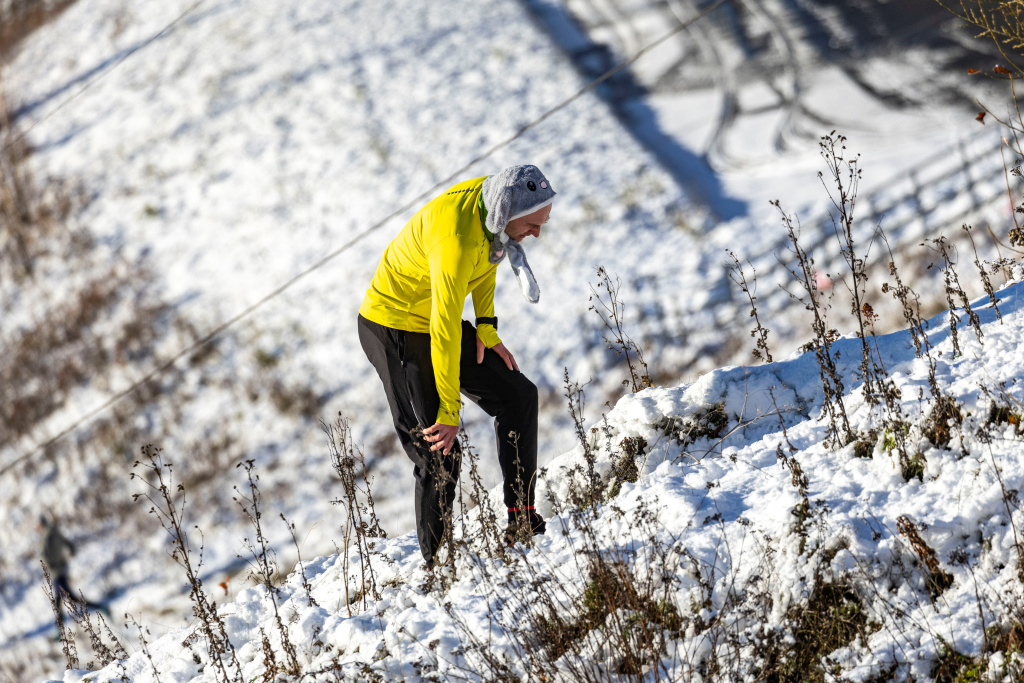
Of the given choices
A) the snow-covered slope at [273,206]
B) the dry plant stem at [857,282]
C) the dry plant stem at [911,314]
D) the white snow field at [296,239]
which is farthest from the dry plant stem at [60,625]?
the snow-covered slope at [273,206]

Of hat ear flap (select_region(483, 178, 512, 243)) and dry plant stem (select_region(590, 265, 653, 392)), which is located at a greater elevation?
hat ear flap (select_region(483, 178, 512, 243))

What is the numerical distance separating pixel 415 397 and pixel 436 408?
92mm

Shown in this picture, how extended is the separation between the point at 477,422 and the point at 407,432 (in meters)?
6.26

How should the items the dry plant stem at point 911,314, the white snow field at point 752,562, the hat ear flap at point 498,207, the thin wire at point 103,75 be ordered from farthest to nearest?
the thin wire at point 103,75, the dry plant stem at point 911,314, the hat ear flap at point 498,207, the white snow field at point 752,562

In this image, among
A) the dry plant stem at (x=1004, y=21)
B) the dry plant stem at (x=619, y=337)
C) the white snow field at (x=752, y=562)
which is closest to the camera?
the white snow field at (x=752, y=562)

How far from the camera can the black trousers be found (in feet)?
10.5

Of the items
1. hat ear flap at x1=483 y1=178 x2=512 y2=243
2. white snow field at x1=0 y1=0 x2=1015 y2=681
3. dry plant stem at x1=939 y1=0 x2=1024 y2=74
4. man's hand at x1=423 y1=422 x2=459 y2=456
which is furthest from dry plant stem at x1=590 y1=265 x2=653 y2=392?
dry plant stem at x1=939 y1=0 x2=1024 y2=74

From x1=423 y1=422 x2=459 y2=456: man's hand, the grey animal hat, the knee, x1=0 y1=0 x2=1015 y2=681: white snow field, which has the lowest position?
x1=0 y1=0 x2=1015 y2=681: white snow field

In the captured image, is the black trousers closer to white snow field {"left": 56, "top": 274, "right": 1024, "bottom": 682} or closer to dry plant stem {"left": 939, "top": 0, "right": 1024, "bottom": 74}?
white snow field {"left": 56, "top": 274, "right": 1024, "bottom": 682}

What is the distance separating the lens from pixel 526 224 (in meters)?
3.07

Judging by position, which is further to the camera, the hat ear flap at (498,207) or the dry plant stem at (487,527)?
the dry plant stem at (487,527)

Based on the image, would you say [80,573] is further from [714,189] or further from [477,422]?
[714,189]

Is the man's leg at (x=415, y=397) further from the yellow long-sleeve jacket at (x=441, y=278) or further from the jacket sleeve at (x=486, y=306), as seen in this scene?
the jacket sleeve at (x=486, y=306)

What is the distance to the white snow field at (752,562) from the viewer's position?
244cm
